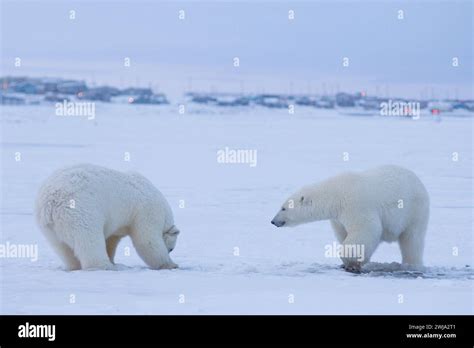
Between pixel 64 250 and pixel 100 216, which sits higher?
pixel 100 216

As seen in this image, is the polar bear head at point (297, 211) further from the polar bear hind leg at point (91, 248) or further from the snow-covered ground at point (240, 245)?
the polar bear hind leg at point (91, 248)

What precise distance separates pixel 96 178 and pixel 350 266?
3.08 meters

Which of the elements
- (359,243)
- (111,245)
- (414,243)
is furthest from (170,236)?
(414,243)

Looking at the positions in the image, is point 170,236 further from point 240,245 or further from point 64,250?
point 240,245

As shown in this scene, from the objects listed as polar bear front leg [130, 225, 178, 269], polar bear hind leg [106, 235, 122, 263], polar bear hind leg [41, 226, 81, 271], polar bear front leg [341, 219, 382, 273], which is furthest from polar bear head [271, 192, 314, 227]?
polar bear hind leg [41, 226, 81, 271]

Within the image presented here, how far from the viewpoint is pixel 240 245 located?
462 inches

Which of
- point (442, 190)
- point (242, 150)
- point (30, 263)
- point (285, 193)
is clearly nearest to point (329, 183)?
point (30, 263)

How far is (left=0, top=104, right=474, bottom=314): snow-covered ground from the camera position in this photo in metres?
7.02

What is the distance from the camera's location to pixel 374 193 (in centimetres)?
950

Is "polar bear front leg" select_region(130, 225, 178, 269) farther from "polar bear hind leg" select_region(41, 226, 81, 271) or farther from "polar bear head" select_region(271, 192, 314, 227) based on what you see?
"polar bear head" select_region(271, 192, 314, 227)

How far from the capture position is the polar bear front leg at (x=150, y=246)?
362 inches

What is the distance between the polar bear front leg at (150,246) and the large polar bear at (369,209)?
62.8 inches

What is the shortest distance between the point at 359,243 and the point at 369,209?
442 mm
